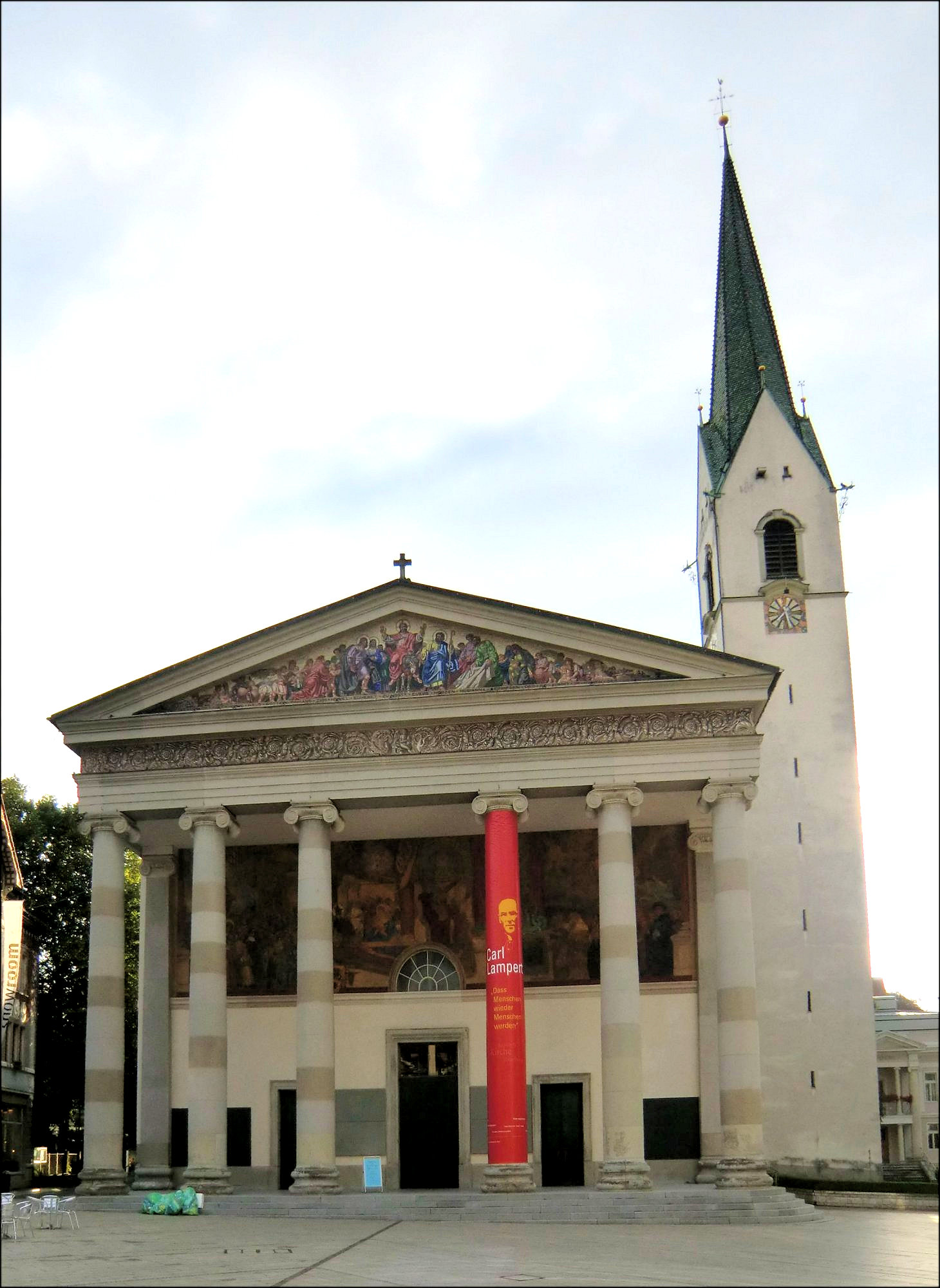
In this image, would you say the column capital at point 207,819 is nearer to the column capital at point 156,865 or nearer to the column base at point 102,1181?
the column capital at point 156,865

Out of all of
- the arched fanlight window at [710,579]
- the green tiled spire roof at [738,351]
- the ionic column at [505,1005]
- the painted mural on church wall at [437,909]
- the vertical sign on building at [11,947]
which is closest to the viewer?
the ionic column at [505,1005]

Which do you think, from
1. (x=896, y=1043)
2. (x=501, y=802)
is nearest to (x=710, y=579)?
(x=501, y=802)

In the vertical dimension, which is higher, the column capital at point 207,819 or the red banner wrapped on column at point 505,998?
the column capital at point 207,819

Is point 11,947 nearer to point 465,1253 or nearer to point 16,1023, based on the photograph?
point 16,1023

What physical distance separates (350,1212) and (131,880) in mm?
28735

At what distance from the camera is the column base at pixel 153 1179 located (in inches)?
1287

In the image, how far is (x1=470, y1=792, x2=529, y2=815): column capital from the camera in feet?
104

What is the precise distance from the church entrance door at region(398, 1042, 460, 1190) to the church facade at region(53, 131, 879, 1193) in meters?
0.07

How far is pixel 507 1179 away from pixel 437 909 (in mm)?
8128

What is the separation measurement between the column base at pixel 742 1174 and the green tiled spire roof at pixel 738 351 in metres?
20.1

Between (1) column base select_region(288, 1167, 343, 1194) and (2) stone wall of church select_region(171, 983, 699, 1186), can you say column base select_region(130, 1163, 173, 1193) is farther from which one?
(1) column base select_region(288, 1167, 343, 1194)

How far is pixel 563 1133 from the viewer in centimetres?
3466

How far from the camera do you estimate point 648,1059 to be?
34.5m

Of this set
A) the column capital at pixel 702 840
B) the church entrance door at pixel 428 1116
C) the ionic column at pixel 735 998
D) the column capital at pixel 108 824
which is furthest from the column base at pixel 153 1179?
the column capital at pixel 702 840
